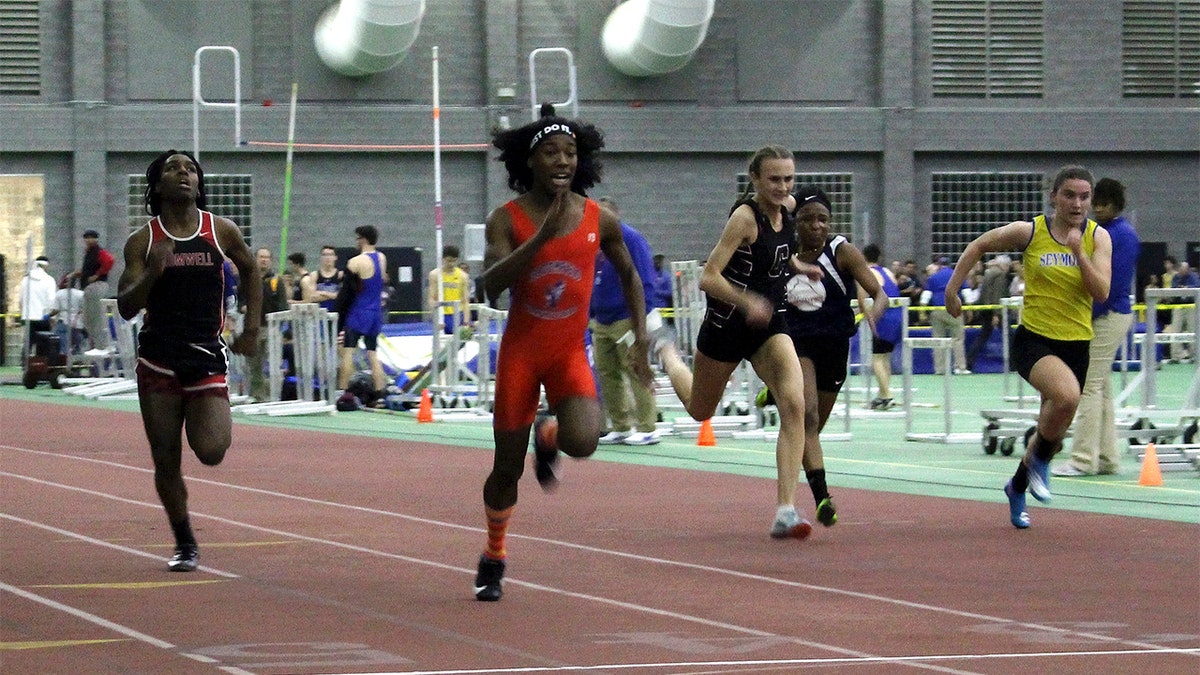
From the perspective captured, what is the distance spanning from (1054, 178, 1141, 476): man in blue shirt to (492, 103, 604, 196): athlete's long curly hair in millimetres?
6130

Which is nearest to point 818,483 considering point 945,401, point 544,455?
point 544,455

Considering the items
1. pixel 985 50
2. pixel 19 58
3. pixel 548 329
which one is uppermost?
pixel 985 50

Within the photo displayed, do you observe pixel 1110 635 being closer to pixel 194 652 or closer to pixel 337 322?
pixel 194 652

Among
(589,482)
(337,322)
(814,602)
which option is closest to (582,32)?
(337,322)

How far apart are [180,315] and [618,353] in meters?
8.35

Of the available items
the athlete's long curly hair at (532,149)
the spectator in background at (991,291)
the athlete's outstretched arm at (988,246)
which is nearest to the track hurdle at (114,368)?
the spectator in background at (991,291)

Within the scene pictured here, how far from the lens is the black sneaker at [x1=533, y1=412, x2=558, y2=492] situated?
8.35m

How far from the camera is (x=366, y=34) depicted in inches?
1415

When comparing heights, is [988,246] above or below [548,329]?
above

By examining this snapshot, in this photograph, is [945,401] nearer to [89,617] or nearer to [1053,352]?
[1053,352]

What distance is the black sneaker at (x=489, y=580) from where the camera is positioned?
8273mm

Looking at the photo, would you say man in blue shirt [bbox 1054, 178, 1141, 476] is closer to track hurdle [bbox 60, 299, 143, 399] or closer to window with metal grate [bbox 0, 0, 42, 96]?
track hurdle [bbox 60, 299, 143, 399]

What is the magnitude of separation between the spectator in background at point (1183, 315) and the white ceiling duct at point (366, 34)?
1430 cm

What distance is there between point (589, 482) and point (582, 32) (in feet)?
86.3
